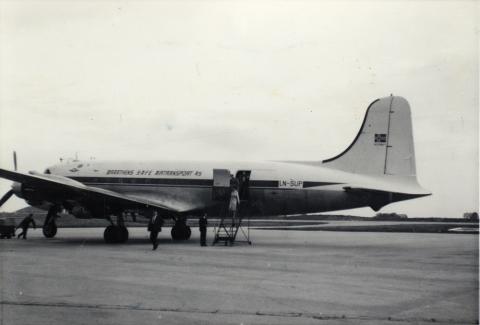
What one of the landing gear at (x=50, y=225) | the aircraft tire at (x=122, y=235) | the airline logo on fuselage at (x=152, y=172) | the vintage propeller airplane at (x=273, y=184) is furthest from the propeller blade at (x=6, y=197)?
the aircraft tire at (x=122, y=235)

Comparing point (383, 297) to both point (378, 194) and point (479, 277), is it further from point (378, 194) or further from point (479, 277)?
point (378, 194)

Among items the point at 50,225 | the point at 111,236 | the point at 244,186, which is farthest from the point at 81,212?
the point at 244,186

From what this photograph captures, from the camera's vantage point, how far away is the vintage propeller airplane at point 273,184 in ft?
74.4

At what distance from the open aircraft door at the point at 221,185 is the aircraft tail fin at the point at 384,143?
16.1 ft

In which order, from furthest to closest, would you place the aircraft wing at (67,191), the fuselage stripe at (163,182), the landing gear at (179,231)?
the landing gear at (179,231) < the fuselage stripe at (163,182) < the aircraft wing at (67,191)

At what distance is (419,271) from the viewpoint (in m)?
14.2

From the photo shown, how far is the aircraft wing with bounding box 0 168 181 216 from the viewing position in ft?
71.8

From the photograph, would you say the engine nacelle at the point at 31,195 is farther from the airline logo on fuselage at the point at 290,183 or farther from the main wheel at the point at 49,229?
the airline logo on fuselage at the point at 290,183

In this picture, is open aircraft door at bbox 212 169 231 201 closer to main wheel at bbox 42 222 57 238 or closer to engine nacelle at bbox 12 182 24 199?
main wheel at bbox 42 222 57 238

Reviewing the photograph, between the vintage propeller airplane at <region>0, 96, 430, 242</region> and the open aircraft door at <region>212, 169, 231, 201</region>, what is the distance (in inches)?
1.8

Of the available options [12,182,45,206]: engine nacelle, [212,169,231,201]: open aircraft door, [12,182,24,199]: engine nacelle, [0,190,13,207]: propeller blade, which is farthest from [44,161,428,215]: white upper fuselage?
[12,182,45,206]: engine nacelle

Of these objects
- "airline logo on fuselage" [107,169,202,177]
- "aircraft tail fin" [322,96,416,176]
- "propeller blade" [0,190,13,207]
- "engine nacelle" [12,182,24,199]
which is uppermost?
"aircraft tail fin" [322,96,416,176]

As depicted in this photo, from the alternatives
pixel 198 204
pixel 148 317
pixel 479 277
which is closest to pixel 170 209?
pixel 198 204

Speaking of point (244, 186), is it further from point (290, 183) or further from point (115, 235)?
point (115, 235)
